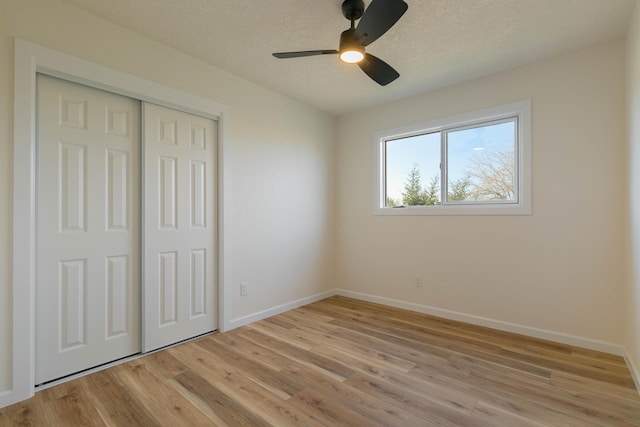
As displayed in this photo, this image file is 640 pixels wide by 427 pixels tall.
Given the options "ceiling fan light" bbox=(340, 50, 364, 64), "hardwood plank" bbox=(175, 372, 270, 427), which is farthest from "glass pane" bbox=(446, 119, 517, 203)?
"hardwood plank" bbox=(175, 372, 270, 427)

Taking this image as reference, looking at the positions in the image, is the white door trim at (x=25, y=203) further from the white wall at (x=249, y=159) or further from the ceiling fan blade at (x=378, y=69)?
the ceiling fan blade at (x=378, y=69)

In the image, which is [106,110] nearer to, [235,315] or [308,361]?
[235,315]

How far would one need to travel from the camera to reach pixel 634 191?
6.61 feet

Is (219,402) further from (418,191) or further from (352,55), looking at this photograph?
(418,191)

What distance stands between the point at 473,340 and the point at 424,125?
2.26 meters

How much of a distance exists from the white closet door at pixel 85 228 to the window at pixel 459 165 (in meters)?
2.71

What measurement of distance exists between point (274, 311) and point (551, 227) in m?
2.83

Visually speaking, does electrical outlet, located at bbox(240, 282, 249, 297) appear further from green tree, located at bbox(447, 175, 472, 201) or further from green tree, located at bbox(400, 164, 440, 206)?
green tree, located at bbox(447, 175, 472, 201)

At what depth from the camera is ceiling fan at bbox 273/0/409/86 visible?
156 centimetres

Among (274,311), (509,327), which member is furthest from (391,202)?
(274,311)

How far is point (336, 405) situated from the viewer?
1766 millimetres

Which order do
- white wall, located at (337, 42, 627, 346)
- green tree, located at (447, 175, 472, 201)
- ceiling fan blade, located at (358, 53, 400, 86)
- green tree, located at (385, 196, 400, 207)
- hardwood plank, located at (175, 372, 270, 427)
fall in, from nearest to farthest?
hardwood plank, located at (175, 372, 270, 427), ceiling fan blade, located at (358, 53, 400, 86), white wall, located at (337, 42, 627, 346), green tree, located at (447, 175, 472, 201), green tree, located at (385, 196, 400, 207)

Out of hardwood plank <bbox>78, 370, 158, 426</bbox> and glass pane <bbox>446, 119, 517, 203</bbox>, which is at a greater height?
glass pane <bbox>446, 119, 517, 203</bbox>

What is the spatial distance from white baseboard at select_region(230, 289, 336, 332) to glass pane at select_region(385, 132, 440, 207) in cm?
149
